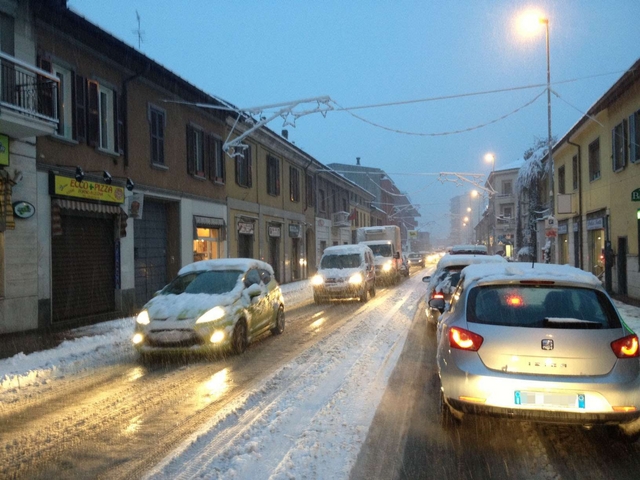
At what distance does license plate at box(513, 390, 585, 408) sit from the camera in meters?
4.45

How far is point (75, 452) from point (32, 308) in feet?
28.4

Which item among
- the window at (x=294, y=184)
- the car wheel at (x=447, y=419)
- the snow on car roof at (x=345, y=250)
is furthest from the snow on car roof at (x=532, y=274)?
the window at (x=294, y=184)

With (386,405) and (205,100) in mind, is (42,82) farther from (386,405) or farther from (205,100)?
(386,405)

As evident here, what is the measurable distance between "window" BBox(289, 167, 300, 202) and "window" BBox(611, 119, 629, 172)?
17.0m

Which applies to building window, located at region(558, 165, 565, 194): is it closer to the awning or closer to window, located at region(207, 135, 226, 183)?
window, located at region(207, 135, 226, 183)

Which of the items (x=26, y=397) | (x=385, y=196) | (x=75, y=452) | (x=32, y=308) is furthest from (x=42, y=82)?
(x=385, y=196)

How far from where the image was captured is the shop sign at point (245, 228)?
78.7 ft

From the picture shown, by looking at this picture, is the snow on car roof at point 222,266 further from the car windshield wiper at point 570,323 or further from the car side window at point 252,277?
the car windshield wiper at point 570,323

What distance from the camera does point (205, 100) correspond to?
20312mm

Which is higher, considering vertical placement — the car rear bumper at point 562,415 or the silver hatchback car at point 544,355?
the silver hatchback car at point 544,355

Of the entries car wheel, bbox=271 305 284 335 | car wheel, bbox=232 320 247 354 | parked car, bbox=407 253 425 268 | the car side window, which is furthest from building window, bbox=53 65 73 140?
parked car, bbox=407 253 425 268

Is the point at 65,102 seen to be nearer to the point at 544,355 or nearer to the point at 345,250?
the point at 345,250

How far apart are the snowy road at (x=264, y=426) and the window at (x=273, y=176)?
19.2 m

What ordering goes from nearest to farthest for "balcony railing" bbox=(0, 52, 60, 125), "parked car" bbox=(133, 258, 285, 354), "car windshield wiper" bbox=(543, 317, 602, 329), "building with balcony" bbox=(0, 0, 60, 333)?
"car windshield wiper" bbox=(543, 317, 602, 329) < "parked car" bbox=(133, 258, 285, 354) < "balcony railing" bbox=(0, 52, 60, 125) < "building with balcony" bbox=(0, 0, 60, 333)
